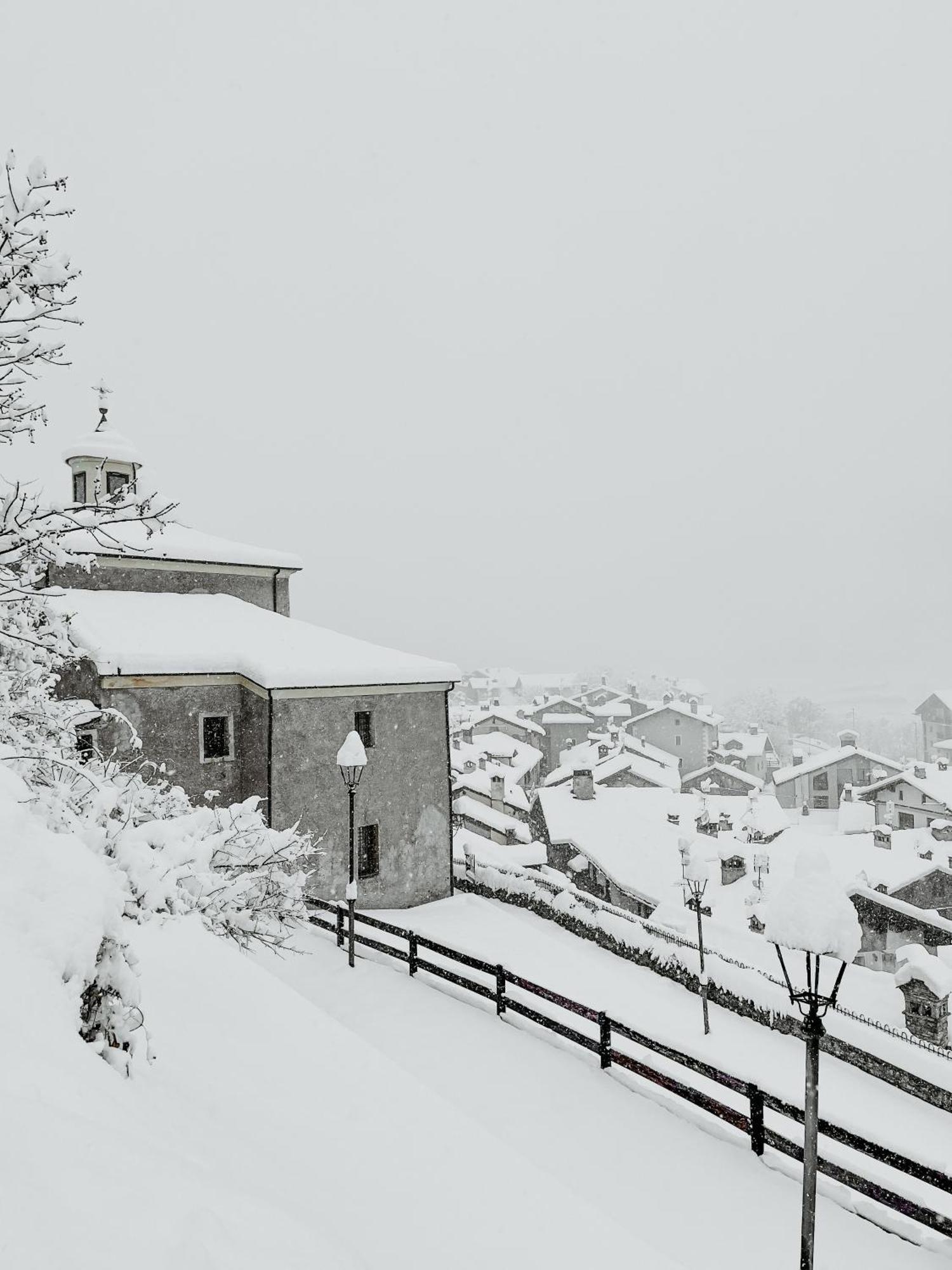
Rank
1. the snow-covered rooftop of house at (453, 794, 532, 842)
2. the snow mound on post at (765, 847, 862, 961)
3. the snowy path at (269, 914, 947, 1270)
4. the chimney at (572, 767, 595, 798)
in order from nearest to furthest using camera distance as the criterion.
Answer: the snow mound on post at (765, 847, 862, 961), the snowy path at (269, 914, 947, 1270), the snow-covered rooftop of house at (453, 794, 532, 842), the chimney at (572, 767, 595, 798)

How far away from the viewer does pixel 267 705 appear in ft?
59.8

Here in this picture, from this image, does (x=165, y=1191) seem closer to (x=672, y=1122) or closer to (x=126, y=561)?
(x=672, y=1122)

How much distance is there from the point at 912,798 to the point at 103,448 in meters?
50.3

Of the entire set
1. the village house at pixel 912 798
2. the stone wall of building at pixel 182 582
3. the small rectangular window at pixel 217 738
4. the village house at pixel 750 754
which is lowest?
the village house at pixel 750 754

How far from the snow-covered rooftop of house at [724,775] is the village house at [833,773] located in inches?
109

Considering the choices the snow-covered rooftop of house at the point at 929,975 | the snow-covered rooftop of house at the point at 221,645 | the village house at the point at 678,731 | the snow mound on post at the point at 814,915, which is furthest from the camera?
the village house at the point at 678,731

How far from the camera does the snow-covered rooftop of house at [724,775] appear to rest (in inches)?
2635

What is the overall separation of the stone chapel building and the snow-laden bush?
7890 mm

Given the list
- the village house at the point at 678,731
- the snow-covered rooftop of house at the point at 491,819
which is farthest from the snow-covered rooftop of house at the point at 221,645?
the village house at the point at 678,731

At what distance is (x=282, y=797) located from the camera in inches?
719

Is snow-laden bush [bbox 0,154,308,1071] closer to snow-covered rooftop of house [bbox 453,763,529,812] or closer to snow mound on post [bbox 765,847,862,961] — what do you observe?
snow mound on post [bbox 765,847,862,961]

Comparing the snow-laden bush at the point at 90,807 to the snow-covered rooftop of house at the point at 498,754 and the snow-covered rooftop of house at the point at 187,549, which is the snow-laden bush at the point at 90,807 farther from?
the snow-covered rooftop of house at the point at 498,754

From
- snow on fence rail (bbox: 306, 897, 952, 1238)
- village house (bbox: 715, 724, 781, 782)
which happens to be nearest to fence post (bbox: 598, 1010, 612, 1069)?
snow on fence rail (bbox: 306, 897, 952, 1238)

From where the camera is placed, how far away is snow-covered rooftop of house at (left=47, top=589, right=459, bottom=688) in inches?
701
